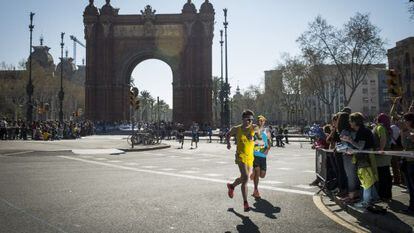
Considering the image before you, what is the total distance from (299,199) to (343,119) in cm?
200

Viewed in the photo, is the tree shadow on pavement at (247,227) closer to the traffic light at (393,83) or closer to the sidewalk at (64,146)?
the traffic light at (393,83)

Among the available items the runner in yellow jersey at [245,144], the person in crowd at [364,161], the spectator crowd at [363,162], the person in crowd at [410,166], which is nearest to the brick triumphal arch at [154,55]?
the spectator crowd at [363,162]

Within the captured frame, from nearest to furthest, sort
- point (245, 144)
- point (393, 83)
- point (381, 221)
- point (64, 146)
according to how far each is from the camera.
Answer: point (381, 221), point (245, 144), point (393, 83), point (64, 146)

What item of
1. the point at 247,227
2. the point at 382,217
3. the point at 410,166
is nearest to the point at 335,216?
the point at 382,217

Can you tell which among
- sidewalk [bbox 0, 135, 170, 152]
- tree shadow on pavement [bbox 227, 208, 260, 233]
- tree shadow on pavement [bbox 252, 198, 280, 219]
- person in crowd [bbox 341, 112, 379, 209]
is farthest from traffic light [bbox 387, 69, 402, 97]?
sidewalk [bbox 0, 135, 170, 152]

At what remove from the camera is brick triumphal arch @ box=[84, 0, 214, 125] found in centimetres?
6438

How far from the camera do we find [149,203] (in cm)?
858

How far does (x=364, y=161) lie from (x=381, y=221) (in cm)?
124

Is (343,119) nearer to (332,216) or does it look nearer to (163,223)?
(332,216)

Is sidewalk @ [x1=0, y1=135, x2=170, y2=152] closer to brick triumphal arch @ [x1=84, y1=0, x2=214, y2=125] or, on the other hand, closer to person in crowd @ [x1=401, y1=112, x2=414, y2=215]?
person in crowd @ [x1=401, y1=112, x2=414, y2=215]

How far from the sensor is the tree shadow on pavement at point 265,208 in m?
7.66

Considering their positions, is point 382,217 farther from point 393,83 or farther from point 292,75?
point 292,75

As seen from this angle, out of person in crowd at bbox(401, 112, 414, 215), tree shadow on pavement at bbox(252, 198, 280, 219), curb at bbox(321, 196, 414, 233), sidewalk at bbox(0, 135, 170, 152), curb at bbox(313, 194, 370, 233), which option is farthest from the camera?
sidewalk at bbox(0, 135, 170, 152)

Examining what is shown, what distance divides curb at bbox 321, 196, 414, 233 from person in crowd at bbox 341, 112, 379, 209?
0.21m
